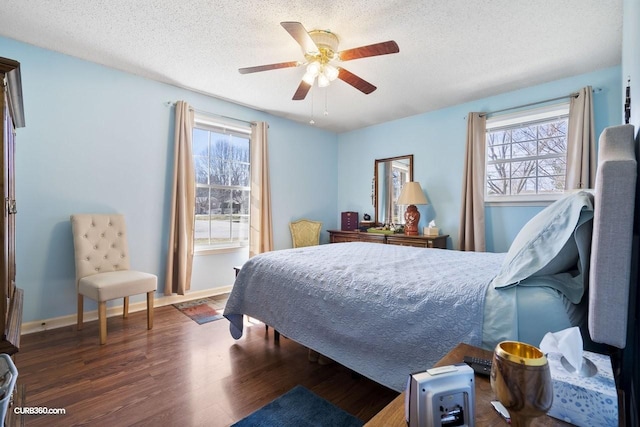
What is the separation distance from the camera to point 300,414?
1627mm

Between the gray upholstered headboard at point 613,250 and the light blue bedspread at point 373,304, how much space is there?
1.40 ft

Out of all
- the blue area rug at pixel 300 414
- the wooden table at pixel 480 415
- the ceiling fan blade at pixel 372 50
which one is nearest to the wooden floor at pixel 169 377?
the blue area rug at pixel 300 414

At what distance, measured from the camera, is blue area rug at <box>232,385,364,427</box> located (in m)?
1.56

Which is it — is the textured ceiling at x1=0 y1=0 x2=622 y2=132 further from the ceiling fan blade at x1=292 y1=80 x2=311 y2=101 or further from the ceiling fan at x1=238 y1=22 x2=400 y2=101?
the ceiling fan blade at x1=292 y1=80 x2=311 y2=101

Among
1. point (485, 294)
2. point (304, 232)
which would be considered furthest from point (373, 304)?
point (304, 232)

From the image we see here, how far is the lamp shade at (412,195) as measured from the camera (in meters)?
3.99

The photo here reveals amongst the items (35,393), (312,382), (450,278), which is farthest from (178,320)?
(450,278)

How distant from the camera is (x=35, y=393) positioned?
5.86 feet

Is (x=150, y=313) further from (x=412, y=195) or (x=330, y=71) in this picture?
(x=412, y=195)

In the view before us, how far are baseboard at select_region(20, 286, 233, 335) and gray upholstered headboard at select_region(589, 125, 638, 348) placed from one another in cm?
377

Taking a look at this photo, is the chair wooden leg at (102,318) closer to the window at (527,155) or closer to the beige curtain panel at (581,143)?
the window at (527,155)

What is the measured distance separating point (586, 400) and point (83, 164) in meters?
3.87

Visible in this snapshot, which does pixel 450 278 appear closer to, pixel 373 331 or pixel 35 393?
pixel 373 331

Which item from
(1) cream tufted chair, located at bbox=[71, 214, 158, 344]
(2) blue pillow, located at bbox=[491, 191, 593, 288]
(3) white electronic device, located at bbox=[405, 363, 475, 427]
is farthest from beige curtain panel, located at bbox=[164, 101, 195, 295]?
(3) white electronic device, located at bbox=[405, 363, 475, 427]
